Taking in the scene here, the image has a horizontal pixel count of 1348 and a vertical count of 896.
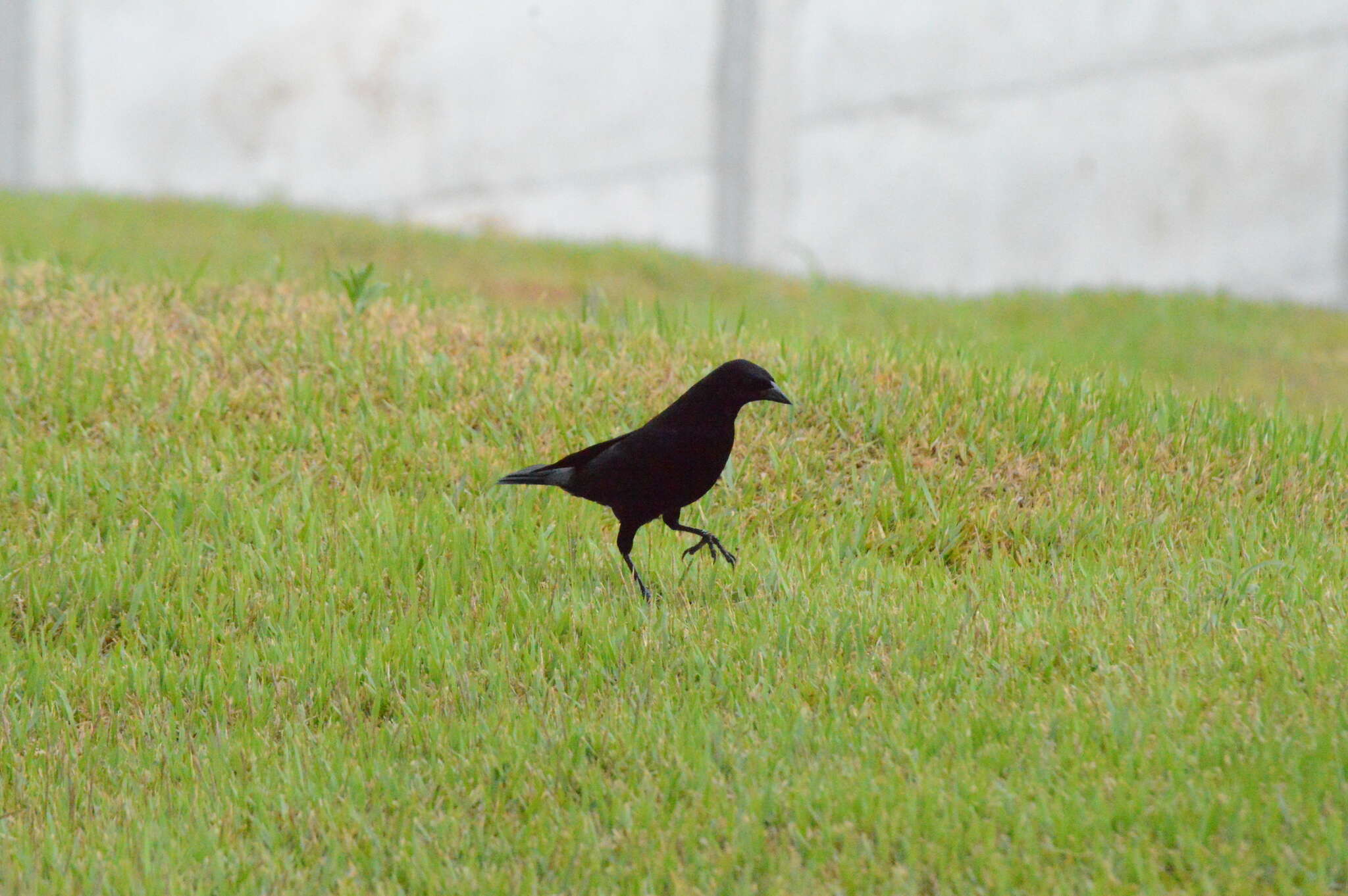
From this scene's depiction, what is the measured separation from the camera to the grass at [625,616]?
2979 millimetres

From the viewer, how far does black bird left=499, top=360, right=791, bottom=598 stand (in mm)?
3494

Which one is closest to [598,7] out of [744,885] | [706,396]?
[706,396]

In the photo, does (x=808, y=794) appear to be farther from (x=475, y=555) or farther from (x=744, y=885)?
(x=475, y=555)

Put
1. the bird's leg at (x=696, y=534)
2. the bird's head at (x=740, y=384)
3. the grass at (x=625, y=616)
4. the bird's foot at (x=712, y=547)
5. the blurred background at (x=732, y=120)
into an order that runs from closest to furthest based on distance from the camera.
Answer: the grass at (x=625, y=616) < the bird's head at (x=740, y=384) < the bird's leg at (x=696, y=534) < the bird's foot at (x=712, y=547) < the blurred background at (x=732, y=120)

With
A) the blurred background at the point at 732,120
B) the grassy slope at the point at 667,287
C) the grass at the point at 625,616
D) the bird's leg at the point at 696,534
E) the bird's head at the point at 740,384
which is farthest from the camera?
the blurred background at the point at 732,120

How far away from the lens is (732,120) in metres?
13.3

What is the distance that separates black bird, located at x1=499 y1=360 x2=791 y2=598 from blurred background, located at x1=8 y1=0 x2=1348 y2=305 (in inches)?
325

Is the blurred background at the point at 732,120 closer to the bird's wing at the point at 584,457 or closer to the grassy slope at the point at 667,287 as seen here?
the grassy slope at the point at 667,287

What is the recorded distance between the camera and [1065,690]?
11.1 ft

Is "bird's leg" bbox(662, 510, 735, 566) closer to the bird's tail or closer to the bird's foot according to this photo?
the bird's foot

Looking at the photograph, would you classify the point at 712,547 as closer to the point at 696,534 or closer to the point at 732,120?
the point at 696,534

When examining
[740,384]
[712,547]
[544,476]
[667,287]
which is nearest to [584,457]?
[544,476]

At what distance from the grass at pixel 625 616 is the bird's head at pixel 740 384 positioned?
2.12 feet

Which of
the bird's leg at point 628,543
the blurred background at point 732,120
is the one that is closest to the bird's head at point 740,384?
the bird's leg at point 628,543
